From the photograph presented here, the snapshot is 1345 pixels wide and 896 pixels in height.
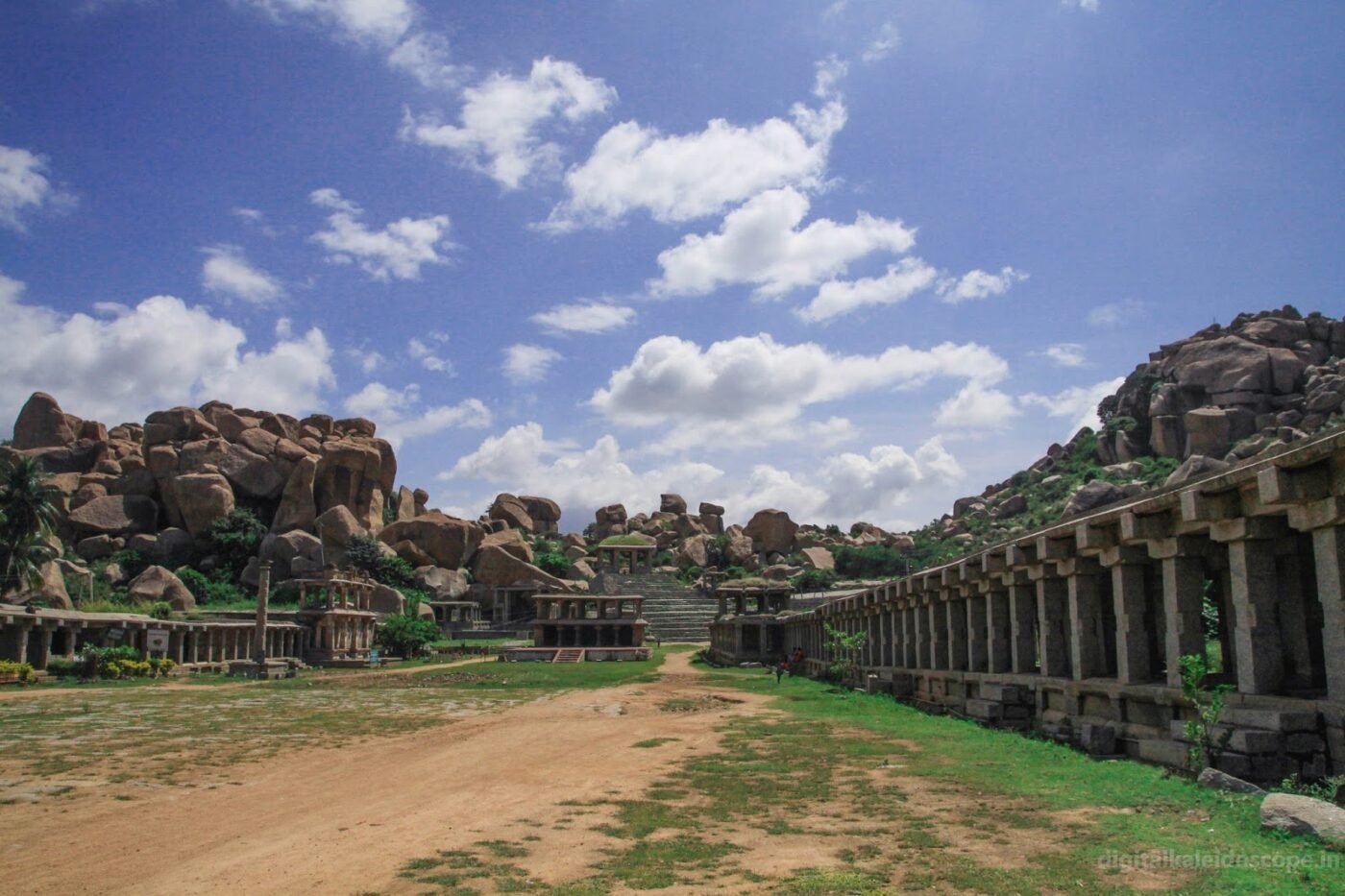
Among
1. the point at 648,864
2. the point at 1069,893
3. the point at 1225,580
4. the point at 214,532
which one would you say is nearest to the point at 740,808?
the point at 648,864

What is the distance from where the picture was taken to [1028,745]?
16469mm

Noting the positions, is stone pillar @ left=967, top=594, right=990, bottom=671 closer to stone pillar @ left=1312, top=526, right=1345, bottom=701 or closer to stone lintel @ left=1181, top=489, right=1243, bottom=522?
stone lintel @ left=1181, top=489, right=1243, bottom=522

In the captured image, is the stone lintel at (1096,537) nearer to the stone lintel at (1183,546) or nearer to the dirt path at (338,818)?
the stone lintel at (1183,546)

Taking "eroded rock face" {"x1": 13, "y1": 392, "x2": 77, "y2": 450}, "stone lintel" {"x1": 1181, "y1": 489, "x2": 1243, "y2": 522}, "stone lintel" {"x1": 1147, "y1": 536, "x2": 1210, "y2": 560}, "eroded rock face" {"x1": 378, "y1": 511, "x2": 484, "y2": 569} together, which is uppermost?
"eroded rock face" {"x1": 13, "y1": 392, "x2": 77, "y2": 450}

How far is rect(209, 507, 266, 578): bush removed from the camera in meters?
83.4

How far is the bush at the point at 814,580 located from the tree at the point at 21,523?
60.9 m

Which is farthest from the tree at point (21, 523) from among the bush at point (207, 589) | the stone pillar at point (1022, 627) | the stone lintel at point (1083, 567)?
the stone lintel at point (1083, 567)

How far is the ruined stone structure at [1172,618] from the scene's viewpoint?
10992 millimetres

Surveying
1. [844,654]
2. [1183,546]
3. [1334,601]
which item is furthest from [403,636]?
[1334,601]

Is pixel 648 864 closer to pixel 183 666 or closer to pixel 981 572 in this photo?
pixel 981 572

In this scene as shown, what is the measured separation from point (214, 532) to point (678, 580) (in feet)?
148

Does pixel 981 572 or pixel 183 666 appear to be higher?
pixel 981 572

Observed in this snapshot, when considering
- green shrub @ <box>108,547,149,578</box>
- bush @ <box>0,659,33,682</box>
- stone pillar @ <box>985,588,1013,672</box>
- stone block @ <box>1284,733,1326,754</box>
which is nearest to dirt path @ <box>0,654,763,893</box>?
stone pillar @ <box>985,588,1013,672</box>

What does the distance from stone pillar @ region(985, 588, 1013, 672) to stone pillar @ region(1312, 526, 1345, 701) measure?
10339 mm
